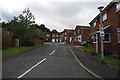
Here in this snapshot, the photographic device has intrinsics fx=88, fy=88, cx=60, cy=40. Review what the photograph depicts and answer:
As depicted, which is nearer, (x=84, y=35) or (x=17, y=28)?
(x=17, y=28)

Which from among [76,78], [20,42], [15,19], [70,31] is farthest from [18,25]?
[70,31]

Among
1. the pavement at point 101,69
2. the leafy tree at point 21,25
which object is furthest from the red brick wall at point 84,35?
the pavement at point 101,69

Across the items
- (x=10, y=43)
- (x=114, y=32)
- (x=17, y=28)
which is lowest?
(x=10, y=43)

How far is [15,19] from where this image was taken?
24219 mm

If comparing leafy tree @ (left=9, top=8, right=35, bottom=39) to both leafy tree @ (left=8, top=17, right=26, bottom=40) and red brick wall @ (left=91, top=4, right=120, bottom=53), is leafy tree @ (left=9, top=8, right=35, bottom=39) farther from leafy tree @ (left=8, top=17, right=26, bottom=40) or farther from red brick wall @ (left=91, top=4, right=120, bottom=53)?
red brick wall @ (left=91, top=4, right=120, bottom=53)

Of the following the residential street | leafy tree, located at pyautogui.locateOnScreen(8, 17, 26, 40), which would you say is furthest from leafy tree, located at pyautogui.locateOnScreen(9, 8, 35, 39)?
the residential street

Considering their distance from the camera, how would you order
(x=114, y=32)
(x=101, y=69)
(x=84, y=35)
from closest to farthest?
(x=101, y=69)
(x=114, y=32)
(x=84, y=35)

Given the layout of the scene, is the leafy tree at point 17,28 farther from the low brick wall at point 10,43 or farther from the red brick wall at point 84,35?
the red brick wall at point 84,35

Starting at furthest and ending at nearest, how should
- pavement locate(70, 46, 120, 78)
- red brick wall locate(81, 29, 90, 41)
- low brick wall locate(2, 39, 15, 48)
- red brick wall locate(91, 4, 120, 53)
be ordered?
red brick wall locate(81, 29, 90, 41) < low brick wall locate(2, 39, 15, 48) < red brick wall locate(91, 4, 120, 53) < pavement locate(70, 46, 120, 78)

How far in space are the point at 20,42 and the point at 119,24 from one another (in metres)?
22.8

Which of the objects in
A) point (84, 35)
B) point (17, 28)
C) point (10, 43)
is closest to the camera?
point (10, 43)

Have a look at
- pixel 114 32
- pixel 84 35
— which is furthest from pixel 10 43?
pixel 84 35

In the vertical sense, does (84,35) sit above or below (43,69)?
above

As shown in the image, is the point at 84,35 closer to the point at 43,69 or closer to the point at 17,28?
the point at 17,28
